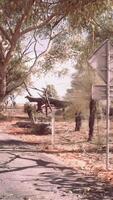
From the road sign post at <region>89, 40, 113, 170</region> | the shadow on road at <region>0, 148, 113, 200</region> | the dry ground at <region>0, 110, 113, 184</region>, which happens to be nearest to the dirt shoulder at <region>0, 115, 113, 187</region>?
the dry ground at <region>0, 110, 113, 184</region>

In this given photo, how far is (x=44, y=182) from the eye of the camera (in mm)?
11703

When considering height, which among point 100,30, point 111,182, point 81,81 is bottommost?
point 111,182

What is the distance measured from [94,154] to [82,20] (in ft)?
17.5

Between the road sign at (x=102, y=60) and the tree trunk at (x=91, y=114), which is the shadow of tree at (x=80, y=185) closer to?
the road sign at (x=102, y=60)

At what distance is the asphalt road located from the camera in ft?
33.6

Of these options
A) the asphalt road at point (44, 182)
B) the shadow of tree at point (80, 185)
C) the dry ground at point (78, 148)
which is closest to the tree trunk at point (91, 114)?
the dry ground at point (78, 148)

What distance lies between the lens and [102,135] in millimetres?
24938

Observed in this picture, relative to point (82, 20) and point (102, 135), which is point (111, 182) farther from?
point (102, 135)

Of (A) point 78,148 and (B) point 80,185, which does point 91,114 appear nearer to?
(A) point 78,148

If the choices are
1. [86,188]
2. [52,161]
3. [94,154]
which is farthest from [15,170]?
[94,154]

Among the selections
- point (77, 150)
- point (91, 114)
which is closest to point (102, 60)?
point (77, 150)

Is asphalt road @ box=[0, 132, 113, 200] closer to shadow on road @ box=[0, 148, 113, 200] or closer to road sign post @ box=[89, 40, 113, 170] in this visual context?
shadow on road @ box=[0, 148, 113, 200]

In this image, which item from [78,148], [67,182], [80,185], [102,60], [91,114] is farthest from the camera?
[91,114]

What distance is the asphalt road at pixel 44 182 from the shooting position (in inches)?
404
